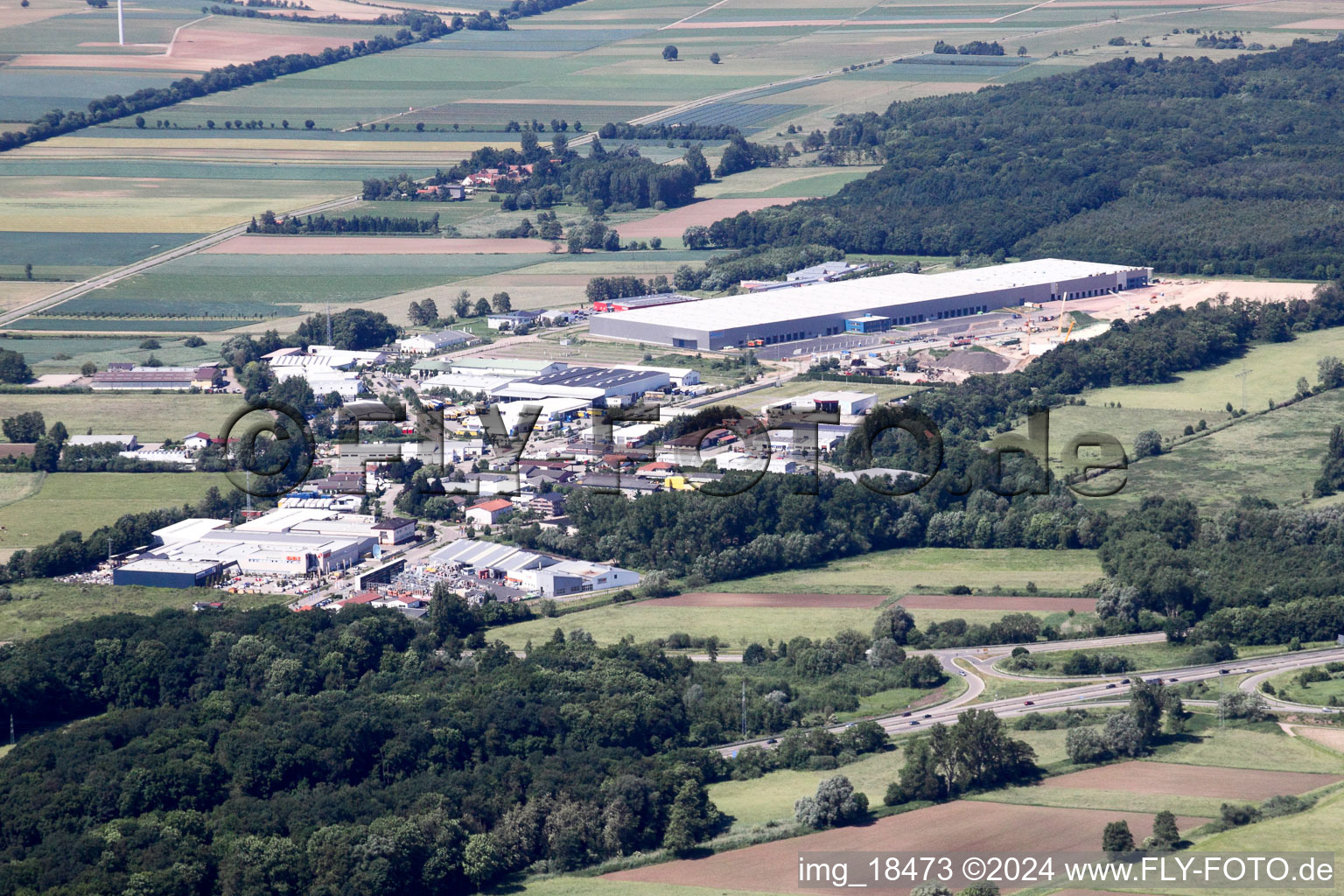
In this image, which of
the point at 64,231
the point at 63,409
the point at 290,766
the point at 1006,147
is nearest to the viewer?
the point at 290,766

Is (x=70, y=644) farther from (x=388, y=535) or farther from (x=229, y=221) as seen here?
(x=229, y=221)

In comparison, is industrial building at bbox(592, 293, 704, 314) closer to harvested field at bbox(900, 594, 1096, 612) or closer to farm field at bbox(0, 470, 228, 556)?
farm field at bbox(0, 470, 228, 556)

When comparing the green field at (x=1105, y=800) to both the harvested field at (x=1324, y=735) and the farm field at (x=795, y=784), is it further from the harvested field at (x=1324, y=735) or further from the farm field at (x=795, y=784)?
the harvested field at (x=1324, y=735)

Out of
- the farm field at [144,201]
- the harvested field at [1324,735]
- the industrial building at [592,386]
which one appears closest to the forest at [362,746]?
the harvested field at [1324,735]

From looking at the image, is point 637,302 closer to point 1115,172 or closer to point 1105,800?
point 1115,172

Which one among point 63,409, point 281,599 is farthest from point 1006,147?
point 281,599
